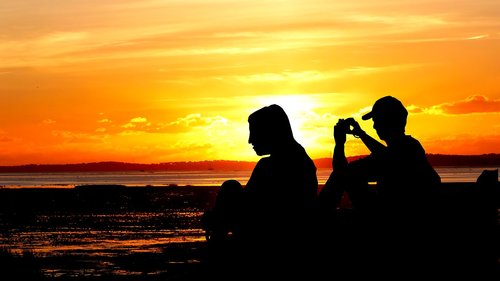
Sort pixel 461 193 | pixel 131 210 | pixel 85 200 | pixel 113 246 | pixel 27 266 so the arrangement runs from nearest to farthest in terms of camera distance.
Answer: pixel 461 193 < pixel 27 266 < pixel 113 246 < pixel 131 210 < pixel 85 200

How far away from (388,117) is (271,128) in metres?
1.68

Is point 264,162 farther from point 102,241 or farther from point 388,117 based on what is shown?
point 102,241

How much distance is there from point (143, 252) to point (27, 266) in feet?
24.8

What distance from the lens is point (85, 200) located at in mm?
57531

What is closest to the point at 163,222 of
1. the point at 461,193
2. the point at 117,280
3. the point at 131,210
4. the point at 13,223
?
the point at 13,223

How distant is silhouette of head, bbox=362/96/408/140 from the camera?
9.02 metres

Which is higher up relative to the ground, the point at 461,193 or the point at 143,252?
the point at 461,193

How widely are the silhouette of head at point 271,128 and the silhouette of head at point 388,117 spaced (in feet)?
4.71

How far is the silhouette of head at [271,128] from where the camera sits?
7863 millimetres

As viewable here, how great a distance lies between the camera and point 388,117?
9.05 m

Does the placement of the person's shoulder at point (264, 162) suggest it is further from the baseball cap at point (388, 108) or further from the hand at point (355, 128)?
the baseball cap at point (388, 108)

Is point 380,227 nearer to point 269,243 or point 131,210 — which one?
point 269,243

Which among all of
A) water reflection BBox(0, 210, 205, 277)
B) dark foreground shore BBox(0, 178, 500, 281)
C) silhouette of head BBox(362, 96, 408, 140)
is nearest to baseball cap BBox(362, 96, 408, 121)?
silhouette of head BBox(362, 96, 408, 140)

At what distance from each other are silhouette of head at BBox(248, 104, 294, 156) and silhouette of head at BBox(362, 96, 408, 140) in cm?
144
